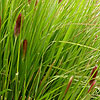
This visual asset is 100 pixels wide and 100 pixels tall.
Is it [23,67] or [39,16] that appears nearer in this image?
[23,67]

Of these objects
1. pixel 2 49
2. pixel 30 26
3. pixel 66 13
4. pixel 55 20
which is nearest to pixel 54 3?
pixel 66 13

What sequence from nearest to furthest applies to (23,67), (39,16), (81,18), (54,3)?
(23,67) < (39,16) < (81,18) < (54,3)

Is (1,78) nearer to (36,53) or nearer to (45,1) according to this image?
(36,53)

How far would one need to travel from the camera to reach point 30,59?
80 cm

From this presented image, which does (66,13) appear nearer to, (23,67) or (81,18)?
(81,18)

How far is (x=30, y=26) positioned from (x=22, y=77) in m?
0.24

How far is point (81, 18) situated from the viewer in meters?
0.99

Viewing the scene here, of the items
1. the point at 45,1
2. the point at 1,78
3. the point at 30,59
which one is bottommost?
the point at 1,78

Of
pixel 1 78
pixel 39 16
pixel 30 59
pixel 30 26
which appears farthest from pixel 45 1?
pixel 1 78

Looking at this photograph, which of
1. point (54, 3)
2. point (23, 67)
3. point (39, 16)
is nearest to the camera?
point (23, 67)

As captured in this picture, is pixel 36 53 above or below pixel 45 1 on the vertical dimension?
below

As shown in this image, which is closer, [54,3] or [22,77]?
[22,77]

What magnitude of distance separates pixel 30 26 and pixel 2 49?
17 centimetres

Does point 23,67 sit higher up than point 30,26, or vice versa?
point 30,26
